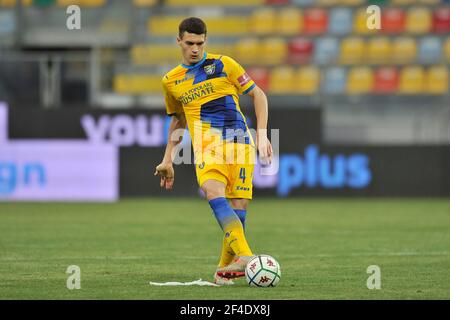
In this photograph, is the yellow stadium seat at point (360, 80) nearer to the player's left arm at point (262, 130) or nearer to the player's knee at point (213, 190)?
the player's left arm at point (262, 130)

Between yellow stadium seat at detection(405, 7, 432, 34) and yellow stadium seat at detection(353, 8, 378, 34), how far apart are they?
0.92 m

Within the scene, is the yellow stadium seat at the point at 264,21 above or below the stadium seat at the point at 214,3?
below

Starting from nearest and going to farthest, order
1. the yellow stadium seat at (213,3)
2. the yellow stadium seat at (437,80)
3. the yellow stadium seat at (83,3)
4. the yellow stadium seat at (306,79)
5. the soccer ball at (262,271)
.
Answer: the soccer ball at (262,271), the yellow stadium seat at (306,79), the yellow stadium seat at (437,80), the yellow stadium seat at (213,3), the yellow stadium seat at (83,3)

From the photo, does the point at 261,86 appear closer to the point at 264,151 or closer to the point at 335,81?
the point at 335,81

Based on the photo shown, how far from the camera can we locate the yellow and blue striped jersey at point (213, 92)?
27.8 feet

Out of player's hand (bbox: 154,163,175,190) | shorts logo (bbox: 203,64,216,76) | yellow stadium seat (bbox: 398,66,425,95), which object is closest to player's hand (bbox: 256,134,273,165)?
shorts logo (bbox: 203,64,216,76)

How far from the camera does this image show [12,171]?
803 inches

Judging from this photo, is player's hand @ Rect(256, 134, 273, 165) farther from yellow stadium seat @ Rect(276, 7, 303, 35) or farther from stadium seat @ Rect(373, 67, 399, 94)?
yellow stadium seat @ Rect(276, 7, 303, 35)

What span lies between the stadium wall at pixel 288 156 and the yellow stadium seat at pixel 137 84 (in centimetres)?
140

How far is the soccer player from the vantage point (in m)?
8.14

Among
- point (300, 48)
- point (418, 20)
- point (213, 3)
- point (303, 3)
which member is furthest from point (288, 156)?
point (418, 20)

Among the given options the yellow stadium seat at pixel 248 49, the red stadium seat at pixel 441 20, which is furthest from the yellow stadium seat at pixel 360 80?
the red stadium seat at pixel 441 20

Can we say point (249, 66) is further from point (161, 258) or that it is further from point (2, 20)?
point (161, 258)

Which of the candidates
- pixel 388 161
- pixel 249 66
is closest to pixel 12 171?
pixel 249 66
